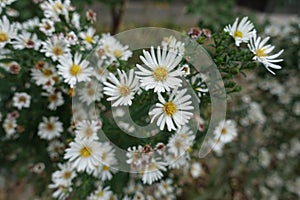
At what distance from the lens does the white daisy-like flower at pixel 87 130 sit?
859 millimetres

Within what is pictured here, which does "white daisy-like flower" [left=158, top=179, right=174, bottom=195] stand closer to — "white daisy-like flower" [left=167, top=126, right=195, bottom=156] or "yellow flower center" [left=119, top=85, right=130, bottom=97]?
"white daisy-like flower" [left=167, top=126, right=195, bottom=156]

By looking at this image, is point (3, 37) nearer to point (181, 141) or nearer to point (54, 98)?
point (54, 98)

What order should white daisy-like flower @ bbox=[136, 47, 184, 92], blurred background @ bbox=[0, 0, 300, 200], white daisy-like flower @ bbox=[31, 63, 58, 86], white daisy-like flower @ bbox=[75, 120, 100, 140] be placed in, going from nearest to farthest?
1. white daisy-like flower @ bbox=[136, 47, 184, 92]
2. white daisy-like flower @ bbox=[75, 120, 100, 140]
3. white daisy-like flower @ bbox=[31, 63, 58, 86]
4. blurred background @ bbox=[0, 0, 300, 200]

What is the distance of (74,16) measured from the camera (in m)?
1.01

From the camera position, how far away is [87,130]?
2.84 feet

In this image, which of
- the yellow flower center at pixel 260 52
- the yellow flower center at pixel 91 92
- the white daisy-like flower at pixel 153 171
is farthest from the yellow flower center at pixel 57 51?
the yellow flower center at pixel 260 52

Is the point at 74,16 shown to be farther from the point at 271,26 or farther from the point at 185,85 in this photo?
Result: the point at 271,26

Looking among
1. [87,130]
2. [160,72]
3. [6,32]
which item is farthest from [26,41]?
[160,72]

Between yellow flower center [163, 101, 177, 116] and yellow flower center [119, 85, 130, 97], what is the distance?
8 centimetres

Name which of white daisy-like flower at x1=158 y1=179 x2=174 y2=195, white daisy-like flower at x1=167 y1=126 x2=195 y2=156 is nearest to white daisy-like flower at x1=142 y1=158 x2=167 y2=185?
white daisy-like flower at x1=167 y1=126 x2=195 y2=156

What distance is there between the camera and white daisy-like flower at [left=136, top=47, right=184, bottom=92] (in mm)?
712

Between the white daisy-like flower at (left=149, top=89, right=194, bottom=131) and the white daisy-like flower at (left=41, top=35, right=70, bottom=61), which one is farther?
the white daisy-like flower at (left=41, top=35, right=70, bottom=61)

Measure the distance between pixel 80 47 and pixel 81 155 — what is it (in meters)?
0.24

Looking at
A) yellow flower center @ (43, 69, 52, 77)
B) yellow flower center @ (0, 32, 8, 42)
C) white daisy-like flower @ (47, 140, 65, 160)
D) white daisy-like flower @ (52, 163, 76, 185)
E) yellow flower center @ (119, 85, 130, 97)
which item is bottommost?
white daisy-like flower @ (52, 163, 76, 185)
